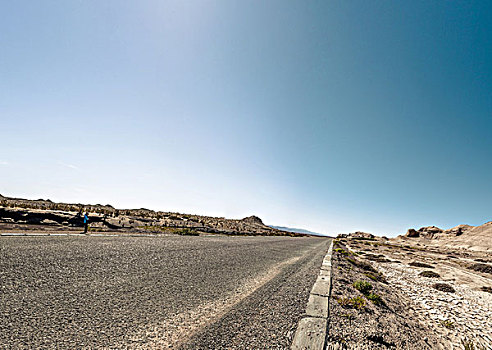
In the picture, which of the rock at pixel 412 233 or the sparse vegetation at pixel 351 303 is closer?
the sparse vegetation at pixel 351 303

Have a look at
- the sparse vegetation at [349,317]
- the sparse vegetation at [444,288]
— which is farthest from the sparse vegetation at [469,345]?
the sparse vegetation at [444,288]

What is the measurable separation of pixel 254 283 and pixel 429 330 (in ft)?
15.9

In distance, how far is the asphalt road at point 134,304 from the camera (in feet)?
7.92

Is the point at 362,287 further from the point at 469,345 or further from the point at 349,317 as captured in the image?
the point at 349,317

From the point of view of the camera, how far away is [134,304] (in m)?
3.36

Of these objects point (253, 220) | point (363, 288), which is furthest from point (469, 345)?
point (253, 220)

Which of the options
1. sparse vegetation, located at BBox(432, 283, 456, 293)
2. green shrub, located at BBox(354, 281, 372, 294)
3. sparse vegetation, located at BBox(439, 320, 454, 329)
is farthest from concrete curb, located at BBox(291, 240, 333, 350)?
sparse vegetation, located at BBox(432, 283, 456, 293)

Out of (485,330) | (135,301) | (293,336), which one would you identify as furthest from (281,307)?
(485,330)

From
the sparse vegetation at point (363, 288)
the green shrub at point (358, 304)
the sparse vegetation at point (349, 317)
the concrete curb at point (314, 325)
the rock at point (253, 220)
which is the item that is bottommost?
the rock at point (253, 220)

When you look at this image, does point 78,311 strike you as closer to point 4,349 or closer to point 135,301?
point 135,301

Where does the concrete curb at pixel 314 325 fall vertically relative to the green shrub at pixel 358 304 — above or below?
above

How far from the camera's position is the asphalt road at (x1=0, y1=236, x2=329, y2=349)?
2.41 meters

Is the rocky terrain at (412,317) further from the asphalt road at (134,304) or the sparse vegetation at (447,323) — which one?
the asphalt road at (134,304)

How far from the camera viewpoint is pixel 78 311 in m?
2.95
